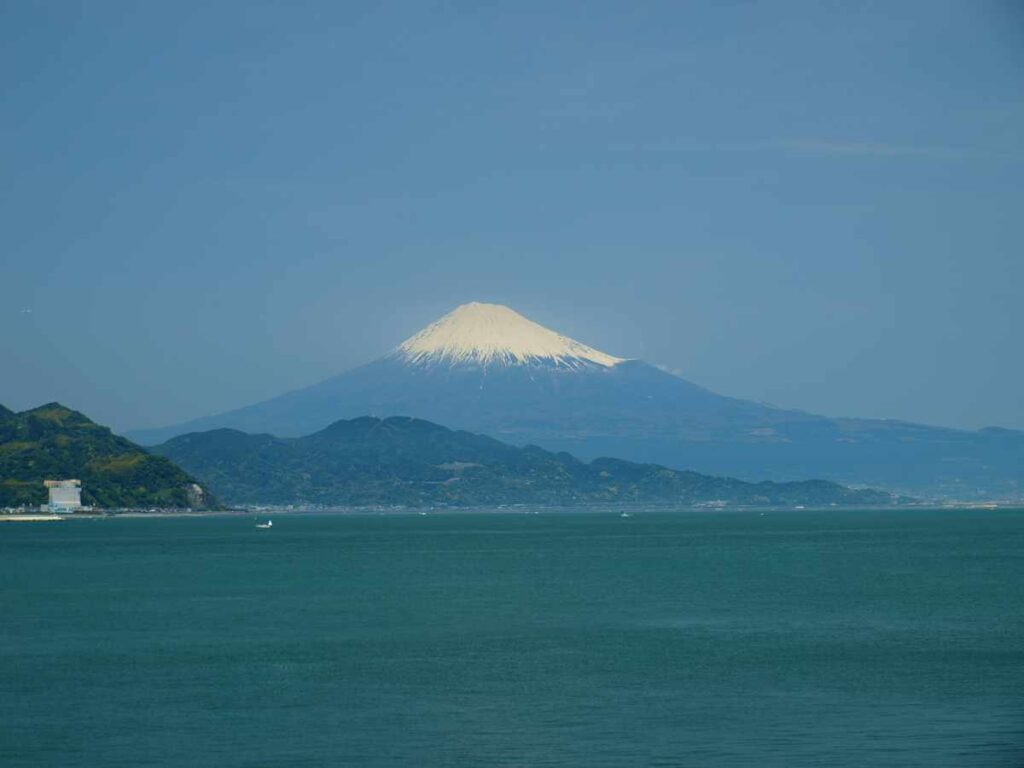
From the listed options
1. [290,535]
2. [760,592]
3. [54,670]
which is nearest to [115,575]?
[760,592]

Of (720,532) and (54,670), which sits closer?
(54,670)

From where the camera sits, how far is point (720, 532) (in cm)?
17588

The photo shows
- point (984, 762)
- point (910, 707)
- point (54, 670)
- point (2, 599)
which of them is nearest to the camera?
point (984, 762)

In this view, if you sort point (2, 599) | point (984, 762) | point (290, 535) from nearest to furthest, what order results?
point (984, 762) < point (2, 599) < point (290, 535)

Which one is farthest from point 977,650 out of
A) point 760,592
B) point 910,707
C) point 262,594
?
point 262,594

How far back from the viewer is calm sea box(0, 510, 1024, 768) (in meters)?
33.2

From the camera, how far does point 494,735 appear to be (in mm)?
34375

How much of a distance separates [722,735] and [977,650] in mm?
Answer: 17040

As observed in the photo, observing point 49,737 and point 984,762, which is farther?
point 49,737

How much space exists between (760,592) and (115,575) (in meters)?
36.2

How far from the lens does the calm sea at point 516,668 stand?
33.2 meters

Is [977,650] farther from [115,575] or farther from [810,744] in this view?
[115,575]

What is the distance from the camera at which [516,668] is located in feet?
146

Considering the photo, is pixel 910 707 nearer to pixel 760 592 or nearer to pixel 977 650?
pixel 977 650
